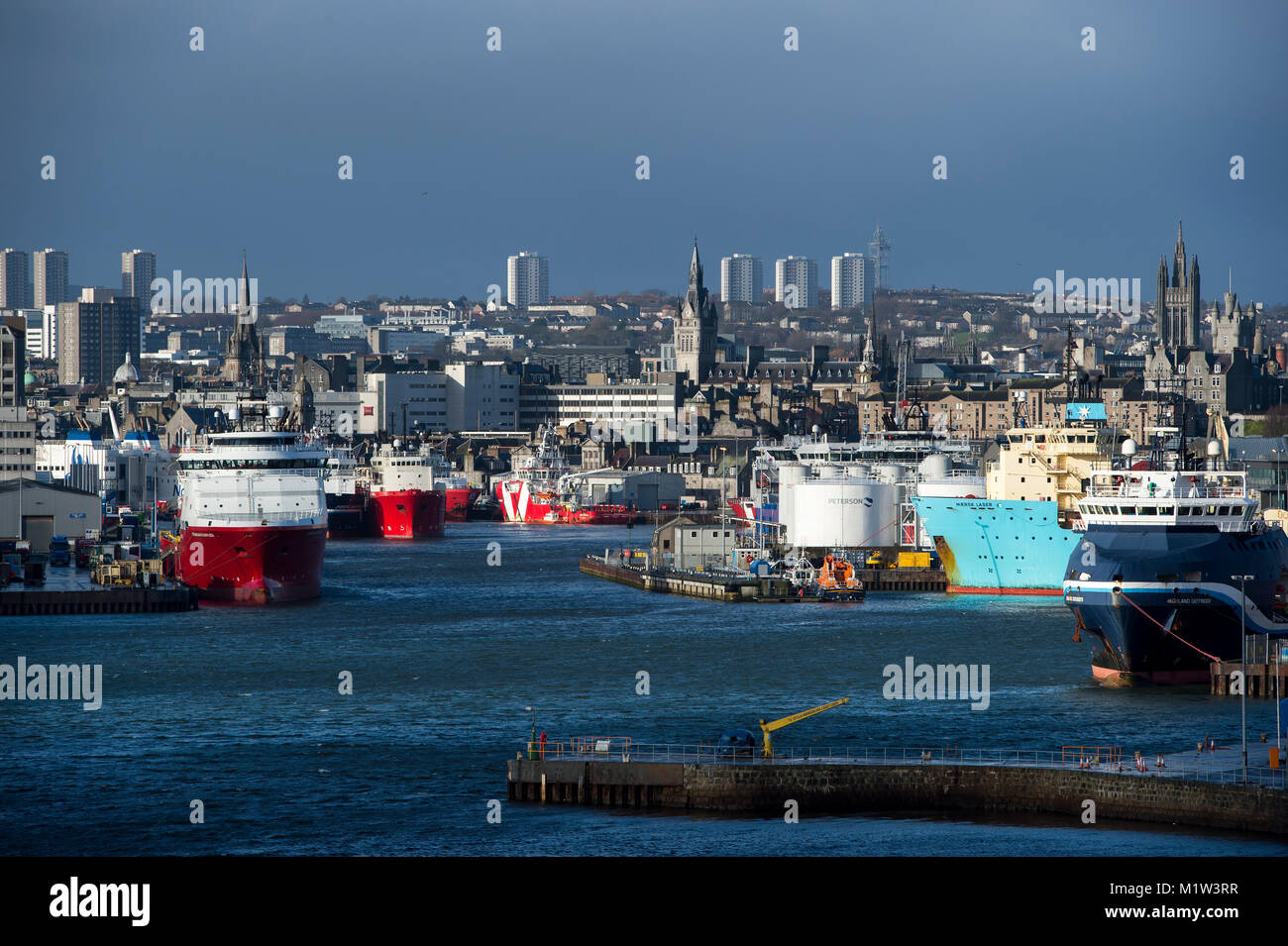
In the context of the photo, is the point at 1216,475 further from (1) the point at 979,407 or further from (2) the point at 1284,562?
(1) the point at 979,407

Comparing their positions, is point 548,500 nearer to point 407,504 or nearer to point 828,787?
point 407,504

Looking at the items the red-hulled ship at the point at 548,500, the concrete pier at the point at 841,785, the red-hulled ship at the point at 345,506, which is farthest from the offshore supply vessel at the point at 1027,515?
the red-hulled ship at the point at 548,500

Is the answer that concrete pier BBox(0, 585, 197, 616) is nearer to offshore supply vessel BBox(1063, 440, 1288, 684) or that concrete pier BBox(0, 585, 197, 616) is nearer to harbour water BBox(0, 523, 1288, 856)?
harbour water BBox(0, 523, 1288, 856)

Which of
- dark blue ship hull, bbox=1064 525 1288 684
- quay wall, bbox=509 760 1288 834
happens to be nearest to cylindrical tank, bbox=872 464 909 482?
dark blue ship hull, bbox=1064 525 1288 684

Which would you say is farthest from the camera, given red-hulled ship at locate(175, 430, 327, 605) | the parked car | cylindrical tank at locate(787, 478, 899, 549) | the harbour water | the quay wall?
the parked car

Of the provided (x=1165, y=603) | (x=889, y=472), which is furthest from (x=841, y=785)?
(x=889, y=472)

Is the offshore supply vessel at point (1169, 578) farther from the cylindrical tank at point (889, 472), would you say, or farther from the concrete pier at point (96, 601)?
the cylindrical tank at point (889, 472)

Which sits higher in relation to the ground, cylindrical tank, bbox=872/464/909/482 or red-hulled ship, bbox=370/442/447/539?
cylindrical tank, bbox=872/464/909/482
